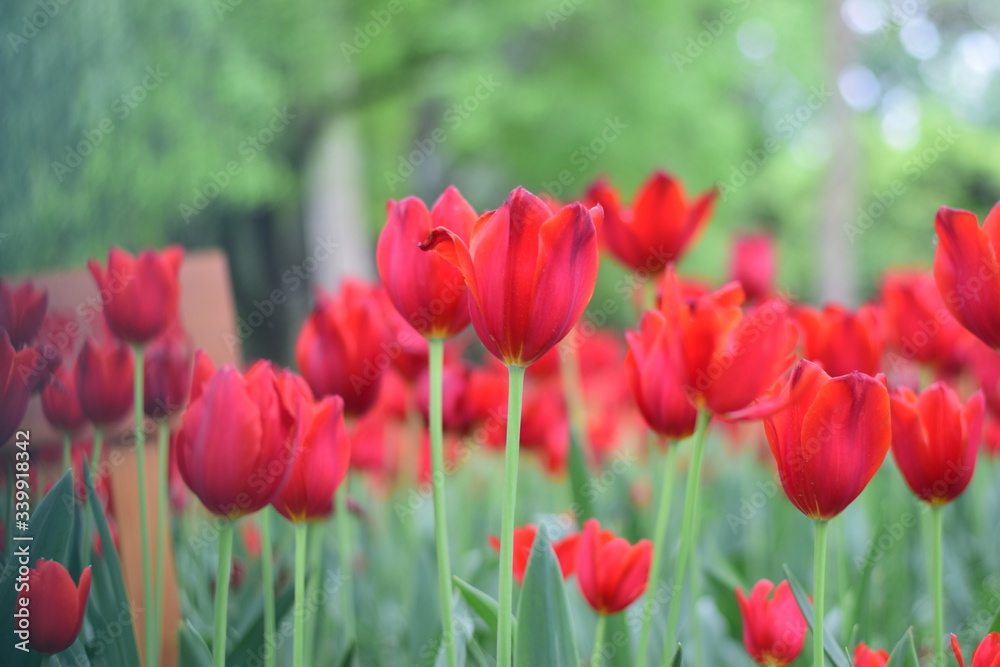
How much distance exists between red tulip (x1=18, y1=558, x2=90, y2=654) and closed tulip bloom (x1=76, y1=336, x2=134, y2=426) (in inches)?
6.8

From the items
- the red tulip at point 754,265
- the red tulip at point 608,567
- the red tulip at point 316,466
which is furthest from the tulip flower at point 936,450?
the red tulip at point 754,265

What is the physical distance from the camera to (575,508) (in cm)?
96

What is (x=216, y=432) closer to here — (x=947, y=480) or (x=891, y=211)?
(x=947, y=480)

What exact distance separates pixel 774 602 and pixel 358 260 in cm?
790

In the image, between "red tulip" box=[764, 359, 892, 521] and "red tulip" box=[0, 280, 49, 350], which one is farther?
"red tulip" box=[0, 280, 49, 350]

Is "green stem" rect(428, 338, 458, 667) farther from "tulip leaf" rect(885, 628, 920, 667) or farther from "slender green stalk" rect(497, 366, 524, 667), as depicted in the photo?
"tulip leaf" rect(885, 628, 920, 667)

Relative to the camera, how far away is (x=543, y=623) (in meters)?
0.58

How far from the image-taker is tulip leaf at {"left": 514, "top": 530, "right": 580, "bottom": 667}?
58 cm

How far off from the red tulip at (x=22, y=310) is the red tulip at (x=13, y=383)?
0.02 meters

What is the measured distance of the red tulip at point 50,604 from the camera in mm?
562
